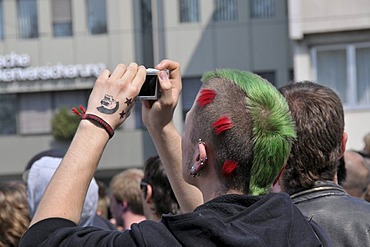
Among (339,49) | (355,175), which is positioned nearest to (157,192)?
(355,175)

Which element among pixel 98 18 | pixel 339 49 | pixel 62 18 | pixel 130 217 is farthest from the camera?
pixel 62 18

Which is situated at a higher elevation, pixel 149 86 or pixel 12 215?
pixel 149 86

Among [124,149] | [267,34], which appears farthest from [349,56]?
[124,149]

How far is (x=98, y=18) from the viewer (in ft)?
94.3

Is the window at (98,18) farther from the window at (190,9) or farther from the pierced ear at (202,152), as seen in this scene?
the pierced ear at (202,152)

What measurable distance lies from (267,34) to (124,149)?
21.1 ft

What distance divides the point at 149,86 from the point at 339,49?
1991 centimetres

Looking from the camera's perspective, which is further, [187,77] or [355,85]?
[187,77]

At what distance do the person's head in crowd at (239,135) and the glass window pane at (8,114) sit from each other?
90.8ft

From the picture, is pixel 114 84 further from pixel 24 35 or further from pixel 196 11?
pixel 24 35

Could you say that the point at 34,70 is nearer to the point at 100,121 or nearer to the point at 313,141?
the point at 313,141

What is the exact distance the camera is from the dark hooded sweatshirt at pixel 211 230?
7.08ft

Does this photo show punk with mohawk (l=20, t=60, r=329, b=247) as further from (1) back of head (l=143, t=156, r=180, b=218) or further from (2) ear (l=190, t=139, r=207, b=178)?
(1) back of head (l=143, t=156, r=180, b=218)

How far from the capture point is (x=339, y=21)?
21.0 meters
